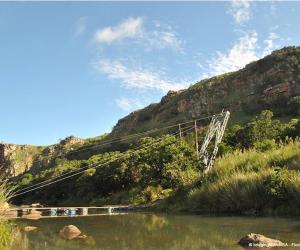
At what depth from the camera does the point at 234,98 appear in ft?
344

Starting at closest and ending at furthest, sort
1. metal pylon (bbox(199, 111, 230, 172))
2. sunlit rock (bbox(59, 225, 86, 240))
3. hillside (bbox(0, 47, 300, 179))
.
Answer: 1. sunlit rock (bbox(59, 225, 86, 240))
2. metal pylon (bbox(199, 111, 230, 172))
3. hillside (bbox(0, 47, 300, 179))

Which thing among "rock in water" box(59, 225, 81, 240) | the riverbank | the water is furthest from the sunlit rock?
the riverbank

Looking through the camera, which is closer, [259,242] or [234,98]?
[259,242]

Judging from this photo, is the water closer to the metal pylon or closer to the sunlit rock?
the sunlit rock

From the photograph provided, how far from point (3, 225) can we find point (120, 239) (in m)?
5.33

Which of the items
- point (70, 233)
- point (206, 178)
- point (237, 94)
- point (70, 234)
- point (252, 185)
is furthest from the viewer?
point (237, 94)

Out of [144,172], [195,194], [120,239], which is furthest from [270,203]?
[144,172]

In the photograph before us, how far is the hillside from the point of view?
88500 millimetres

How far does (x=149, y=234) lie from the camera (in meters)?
17.1

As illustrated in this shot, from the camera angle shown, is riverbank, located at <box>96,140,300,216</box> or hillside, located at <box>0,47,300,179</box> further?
hillside, located at <box>0,47,300,179</box>

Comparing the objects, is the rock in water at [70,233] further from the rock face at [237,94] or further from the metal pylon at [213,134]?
the rock face at [237,94]

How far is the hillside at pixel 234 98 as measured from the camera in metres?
88.5

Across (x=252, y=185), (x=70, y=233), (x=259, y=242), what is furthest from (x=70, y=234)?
(x=252, y=185)

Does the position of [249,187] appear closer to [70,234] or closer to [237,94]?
[70,234]
